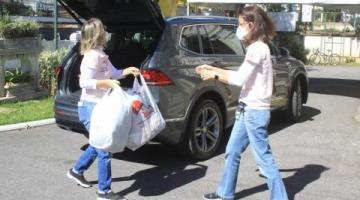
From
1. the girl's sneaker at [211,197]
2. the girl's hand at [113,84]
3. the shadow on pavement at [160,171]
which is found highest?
the girl's hand at [113,84]

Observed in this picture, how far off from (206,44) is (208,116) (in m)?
0.89

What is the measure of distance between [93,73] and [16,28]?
6.35 meters

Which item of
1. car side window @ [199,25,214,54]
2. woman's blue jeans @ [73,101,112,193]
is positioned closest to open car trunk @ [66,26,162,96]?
car side window @ [199,25,214,54]

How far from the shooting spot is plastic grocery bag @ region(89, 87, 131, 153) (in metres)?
5.03

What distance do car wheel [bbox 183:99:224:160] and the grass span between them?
3499 mm

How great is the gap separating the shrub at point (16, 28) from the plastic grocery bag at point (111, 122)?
21.2 feet

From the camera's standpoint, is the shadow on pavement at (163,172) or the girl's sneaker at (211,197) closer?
the girl's sneaker at (211,197)

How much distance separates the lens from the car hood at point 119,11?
6332mm

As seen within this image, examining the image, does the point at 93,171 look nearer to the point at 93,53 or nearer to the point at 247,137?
the point at 93,53

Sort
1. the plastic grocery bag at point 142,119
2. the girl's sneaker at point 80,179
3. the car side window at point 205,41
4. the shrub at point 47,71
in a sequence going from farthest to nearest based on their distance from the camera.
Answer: the shrub at point 47,71 → the car side window at point 205,41 → the girl's sneaker at point 80,179 → the plastic grocery bag at point 142,119

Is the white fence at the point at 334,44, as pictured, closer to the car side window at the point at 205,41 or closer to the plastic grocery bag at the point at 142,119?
the car side window at the point at 205,41

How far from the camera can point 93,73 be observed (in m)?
5.32

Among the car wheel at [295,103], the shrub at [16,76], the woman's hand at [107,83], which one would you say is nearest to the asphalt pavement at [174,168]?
the car wheel at [295,103]

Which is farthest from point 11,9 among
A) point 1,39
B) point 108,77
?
point 108,77
